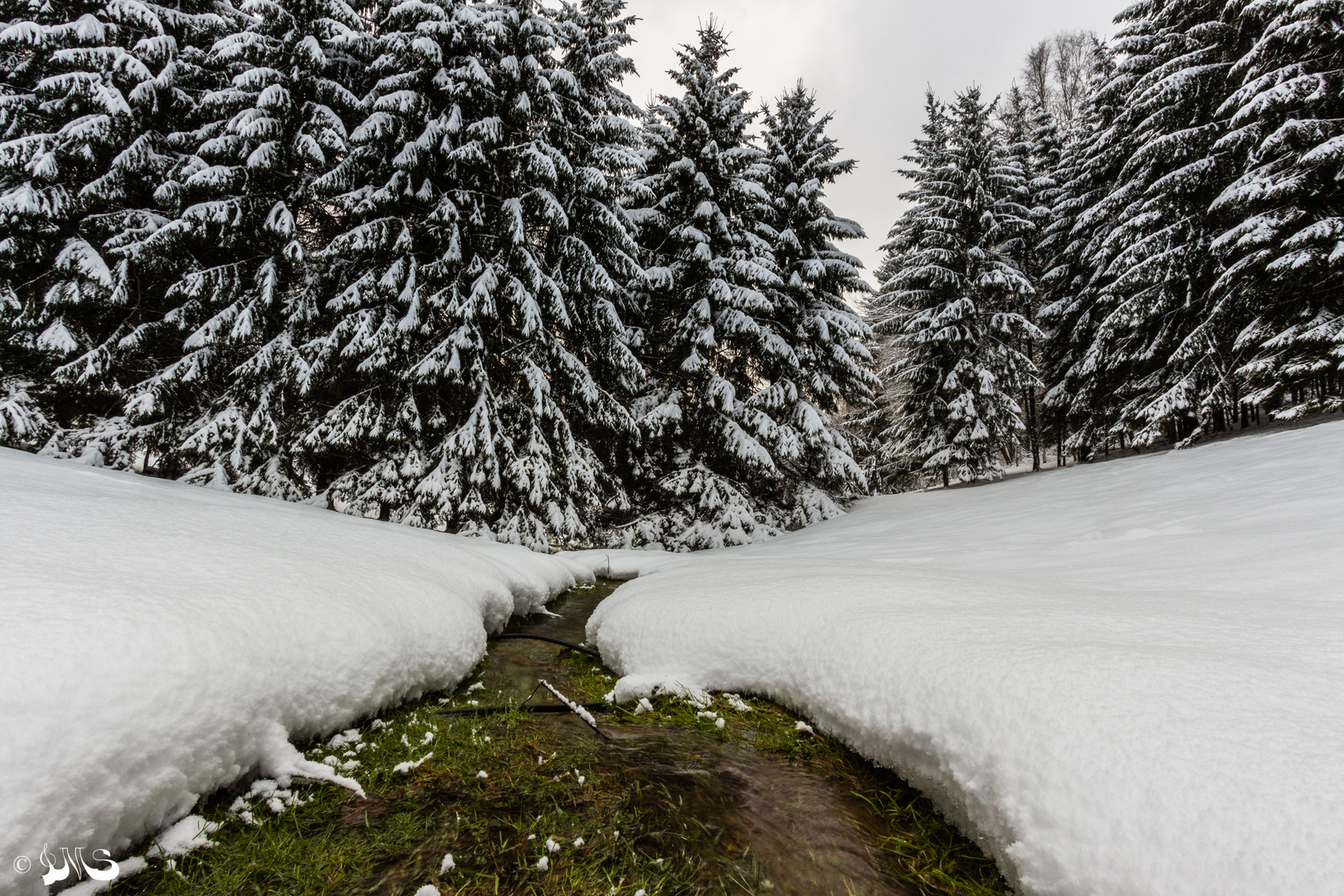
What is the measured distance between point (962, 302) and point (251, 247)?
1609 cm

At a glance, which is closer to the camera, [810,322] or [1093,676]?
[1093,676]

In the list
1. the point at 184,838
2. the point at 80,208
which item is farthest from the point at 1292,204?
the point at 80,208

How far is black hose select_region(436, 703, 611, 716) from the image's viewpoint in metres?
2.78

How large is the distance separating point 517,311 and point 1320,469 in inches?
399

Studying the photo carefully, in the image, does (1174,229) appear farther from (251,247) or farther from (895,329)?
(251,247)

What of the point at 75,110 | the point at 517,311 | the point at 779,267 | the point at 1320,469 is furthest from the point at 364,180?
the point at 1320,469

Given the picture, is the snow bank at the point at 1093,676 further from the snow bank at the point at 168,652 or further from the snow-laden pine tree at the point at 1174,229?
the snow-laden pine tree at the point at 1174,229

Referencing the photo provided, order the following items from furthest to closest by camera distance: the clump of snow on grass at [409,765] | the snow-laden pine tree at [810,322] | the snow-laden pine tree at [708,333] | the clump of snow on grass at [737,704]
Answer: the snow-laden pine tree at [810,322], the snow-laden pine tree at [708,333], the clump of snow on grass at [737,704], the clump of snow on grass at [409,765]

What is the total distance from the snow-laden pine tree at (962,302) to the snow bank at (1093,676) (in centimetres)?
987

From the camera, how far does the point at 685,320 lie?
32.9 feet

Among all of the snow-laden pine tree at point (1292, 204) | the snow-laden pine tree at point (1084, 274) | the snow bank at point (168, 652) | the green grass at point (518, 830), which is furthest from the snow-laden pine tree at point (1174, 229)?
the snow bank at point (168, 652)

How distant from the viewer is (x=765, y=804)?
2059 millimetres

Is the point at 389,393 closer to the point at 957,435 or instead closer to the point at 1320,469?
the point at 1320,469

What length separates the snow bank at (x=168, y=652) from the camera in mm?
1320
